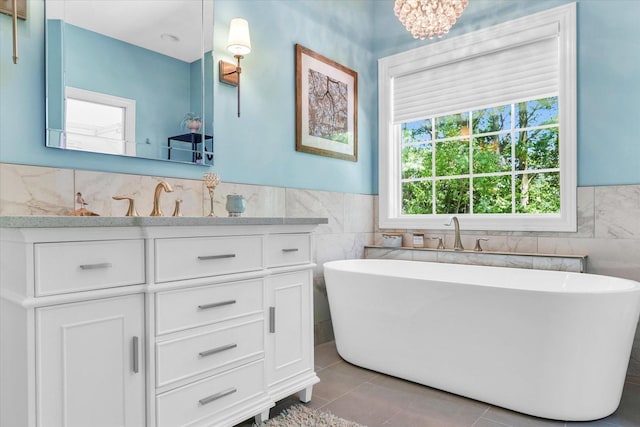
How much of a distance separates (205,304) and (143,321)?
251mm

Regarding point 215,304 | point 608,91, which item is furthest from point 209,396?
point 608,91

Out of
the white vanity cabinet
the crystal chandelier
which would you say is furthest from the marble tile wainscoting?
the crystal chandelier

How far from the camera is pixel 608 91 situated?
2.75 meters

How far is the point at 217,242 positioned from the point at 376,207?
2.28 meters

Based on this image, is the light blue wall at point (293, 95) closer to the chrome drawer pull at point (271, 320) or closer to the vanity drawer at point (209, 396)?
the chrome drawer pull at point (271, 320)

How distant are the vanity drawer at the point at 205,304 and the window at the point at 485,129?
2037mm

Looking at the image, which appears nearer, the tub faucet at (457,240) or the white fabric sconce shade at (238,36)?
the white fabric sconce shade at (238,36)

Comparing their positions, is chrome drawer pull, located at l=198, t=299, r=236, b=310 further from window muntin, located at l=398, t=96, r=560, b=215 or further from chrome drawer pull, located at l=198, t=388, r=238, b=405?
window muntin, located at l=398, t=96, r=560, b=215

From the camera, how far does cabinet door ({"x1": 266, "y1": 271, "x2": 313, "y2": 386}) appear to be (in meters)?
2.02

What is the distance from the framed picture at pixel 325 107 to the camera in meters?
3.14

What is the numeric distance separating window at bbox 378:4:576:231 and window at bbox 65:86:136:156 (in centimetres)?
224

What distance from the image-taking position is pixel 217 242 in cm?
177

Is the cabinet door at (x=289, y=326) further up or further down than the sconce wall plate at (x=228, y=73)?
further down

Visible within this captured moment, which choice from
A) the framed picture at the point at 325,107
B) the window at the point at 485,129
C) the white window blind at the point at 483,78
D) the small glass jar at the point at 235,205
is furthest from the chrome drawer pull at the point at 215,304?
the white window blind at the point at 483,78
